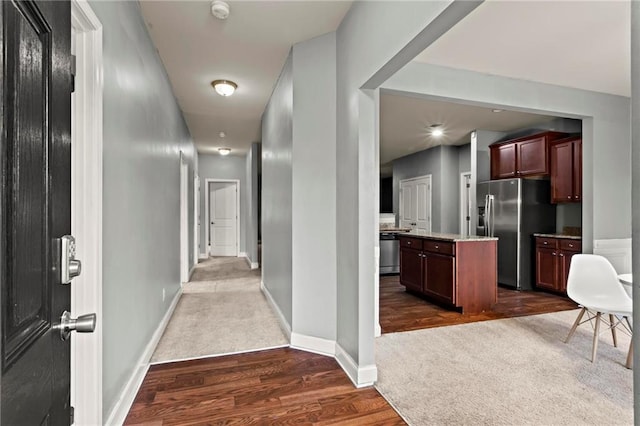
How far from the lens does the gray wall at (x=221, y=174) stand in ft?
27.3

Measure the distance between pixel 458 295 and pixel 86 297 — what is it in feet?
11.8

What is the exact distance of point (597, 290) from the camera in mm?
2777

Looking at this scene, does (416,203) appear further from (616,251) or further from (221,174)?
(221,174)

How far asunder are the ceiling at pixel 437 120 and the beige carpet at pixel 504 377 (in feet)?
8.77

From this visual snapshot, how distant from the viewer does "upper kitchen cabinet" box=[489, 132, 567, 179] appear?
4934 mm

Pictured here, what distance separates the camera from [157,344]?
2898 mm

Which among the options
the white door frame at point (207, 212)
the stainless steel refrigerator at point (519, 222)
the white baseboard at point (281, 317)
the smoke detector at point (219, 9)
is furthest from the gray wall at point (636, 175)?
the white door frame at point (207, 212)

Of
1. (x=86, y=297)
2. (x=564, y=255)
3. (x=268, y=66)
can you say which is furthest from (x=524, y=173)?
(x=86, y=297)

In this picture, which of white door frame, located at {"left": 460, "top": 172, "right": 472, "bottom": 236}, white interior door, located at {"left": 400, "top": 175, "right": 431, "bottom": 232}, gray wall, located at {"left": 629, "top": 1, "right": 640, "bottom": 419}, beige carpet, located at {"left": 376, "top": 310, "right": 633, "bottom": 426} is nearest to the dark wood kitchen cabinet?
beige carpet, located at {"left": 376, "top": 310, "right": 633, "bottom": 426}

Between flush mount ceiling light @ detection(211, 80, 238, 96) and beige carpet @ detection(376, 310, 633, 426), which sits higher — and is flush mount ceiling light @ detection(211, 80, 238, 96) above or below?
above

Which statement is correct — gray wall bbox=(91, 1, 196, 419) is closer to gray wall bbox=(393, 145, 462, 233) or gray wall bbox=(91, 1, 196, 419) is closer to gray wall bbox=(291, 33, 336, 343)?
gray wall bbox=(291, 33, 336, 343)

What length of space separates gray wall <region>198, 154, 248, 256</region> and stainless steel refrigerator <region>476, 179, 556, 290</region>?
5.70m

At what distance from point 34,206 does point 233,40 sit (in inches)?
104

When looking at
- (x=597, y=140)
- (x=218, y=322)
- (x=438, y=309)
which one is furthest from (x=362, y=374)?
(x=597, y=140)
